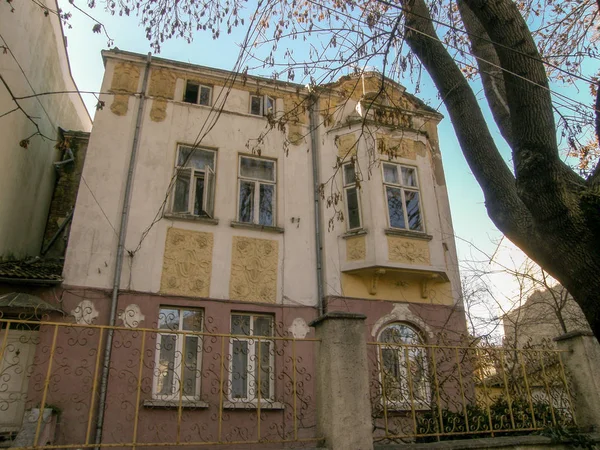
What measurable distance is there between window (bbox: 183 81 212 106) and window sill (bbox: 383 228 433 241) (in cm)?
567

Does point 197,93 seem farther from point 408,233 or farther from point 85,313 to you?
point 408,233

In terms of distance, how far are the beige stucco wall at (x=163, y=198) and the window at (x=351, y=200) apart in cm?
94

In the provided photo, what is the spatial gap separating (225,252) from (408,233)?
437 centimetres

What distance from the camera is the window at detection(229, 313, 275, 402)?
948cm

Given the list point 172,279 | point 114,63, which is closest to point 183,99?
point 114,63

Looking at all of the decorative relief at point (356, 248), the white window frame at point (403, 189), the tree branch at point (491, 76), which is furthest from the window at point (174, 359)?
the tree branch at point (491, 76)

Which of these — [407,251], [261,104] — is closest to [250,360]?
[407,251]

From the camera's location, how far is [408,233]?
39.0 feet

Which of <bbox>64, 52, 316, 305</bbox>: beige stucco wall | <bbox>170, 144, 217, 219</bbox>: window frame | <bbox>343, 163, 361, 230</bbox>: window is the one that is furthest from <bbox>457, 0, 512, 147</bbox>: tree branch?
<bbox>170, 144, 217, 219</bbox>: window frame

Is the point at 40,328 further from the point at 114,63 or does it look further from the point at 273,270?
the point at 114,63

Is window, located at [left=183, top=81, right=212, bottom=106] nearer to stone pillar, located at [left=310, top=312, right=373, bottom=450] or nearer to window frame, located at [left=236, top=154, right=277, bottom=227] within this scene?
window frame, located at [left=236, top=154, right=277, bottom=227]

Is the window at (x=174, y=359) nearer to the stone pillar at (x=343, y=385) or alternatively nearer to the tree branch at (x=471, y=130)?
the stone pillar at (x=343, y=385)

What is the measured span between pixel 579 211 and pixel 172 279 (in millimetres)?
7970

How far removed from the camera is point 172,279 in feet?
34.2
